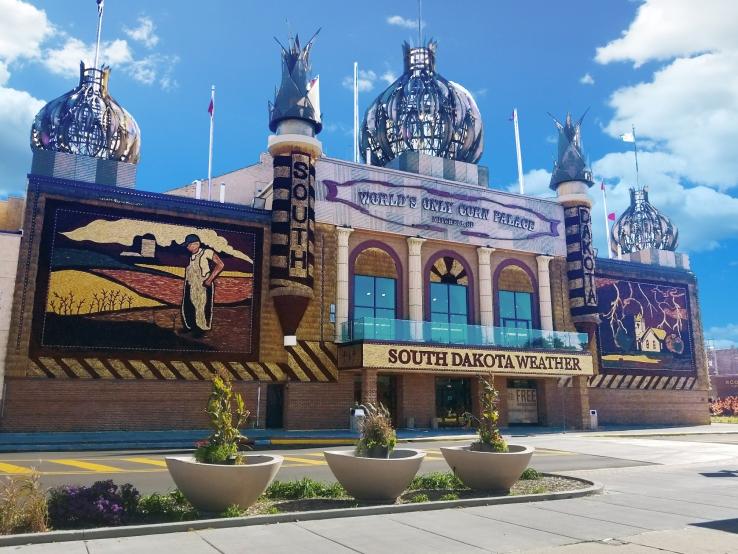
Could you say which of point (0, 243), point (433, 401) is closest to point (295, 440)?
point (433, 401)

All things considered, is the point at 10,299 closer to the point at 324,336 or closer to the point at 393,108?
the point at 324,336

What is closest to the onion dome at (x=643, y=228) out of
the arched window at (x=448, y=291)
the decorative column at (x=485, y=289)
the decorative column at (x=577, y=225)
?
the decorative column at (x=577, y=225)

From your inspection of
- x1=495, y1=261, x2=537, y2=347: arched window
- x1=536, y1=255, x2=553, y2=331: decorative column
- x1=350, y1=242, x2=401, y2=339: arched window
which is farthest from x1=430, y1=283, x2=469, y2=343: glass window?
x1=536, y1=255, x2=553, y2=331: decorative column

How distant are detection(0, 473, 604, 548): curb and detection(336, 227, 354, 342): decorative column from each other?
22.0 meters

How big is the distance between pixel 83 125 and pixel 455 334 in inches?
918

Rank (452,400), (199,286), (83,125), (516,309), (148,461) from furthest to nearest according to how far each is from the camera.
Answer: (516,309)
(452,400)
(83,125)
(199,286)
(148,461)

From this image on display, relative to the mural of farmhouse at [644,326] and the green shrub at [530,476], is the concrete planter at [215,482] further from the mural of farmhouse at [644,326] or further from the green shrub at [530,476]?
the mural of farmhouse at [644,326]

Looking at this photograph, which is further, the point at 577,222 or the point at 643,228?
the point at 643,228

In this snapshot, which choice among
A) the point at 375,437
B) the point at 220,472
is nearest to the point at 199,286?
the point at 375,437

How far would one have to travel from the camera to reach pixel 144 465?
55.0ft

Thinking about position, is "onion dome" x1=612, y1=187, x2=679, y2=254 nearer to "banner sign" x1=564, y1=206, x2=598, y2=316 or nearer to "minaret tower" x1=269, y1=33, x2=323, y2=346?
"banner sign" x1=564, y1=206, x2=598, y2=316

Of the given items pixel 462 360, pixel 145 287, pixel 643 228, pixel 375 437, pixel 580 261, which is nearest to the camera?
pixel 375 437

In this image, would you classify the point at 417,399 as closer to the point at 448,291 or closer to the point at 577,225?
the point at 448,291

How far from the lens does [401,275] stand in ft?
119
